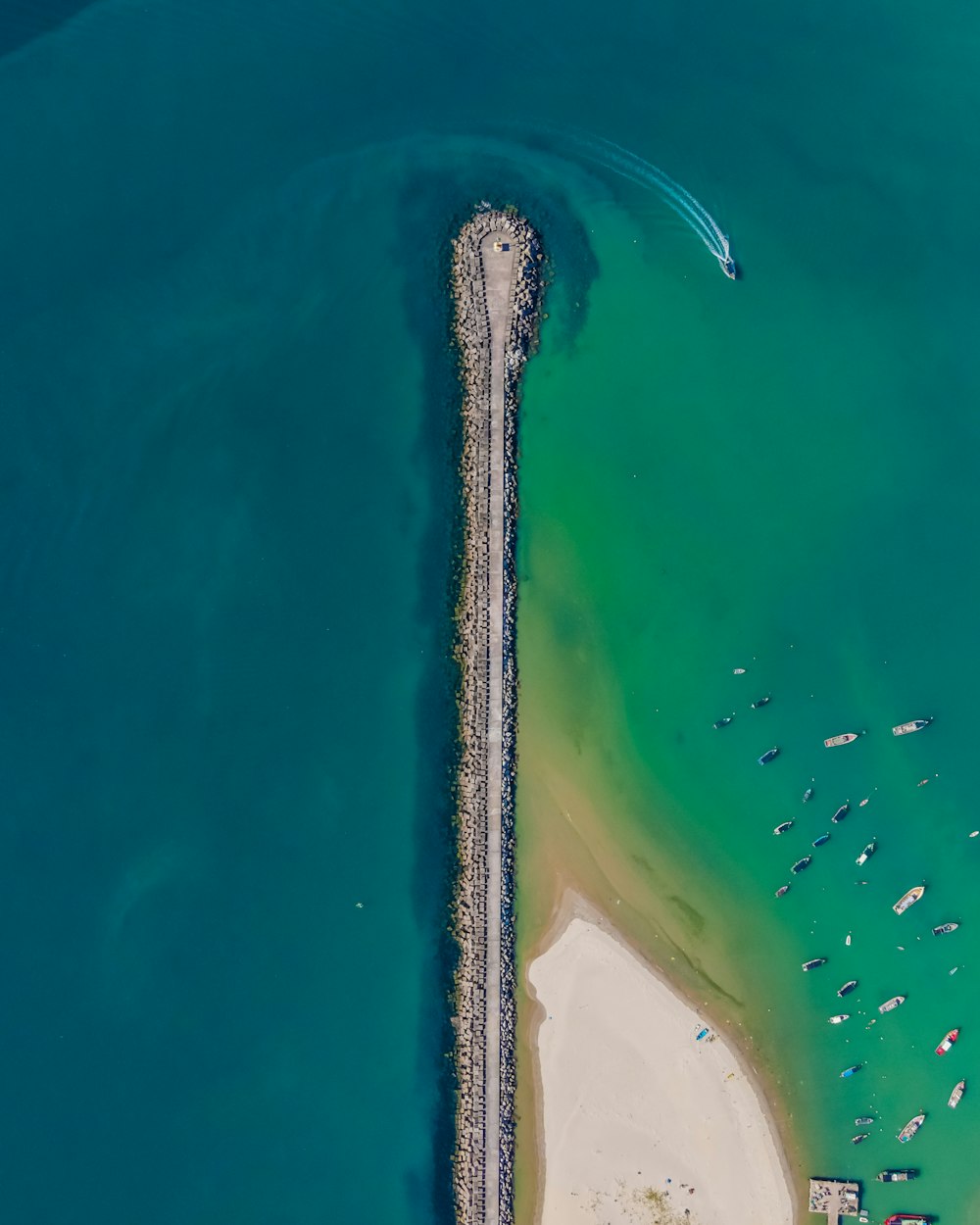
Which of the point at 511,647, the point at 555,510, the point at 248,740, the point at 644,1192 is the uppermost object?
the point at 555,510

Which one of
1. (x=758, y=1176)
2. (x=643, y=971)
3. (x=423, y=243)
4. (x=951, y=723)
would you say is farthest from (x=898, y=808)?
(x=423, y=243)

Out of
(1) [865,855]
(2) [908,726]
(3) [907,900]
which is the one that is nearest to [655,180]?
(2) [908,726]

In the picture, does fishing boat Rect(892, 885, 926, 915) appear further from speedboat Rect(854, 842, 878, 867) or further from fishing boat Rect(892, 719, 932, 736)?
fishing boat Rect(892, 719, 932, 736)

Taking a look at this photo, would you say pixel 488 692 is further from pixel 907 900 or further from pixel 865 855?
pixel 907 900

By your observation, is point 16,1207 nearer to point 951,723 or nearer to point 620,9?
point 951,723

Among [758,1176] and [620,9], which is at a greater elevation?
[620,9]

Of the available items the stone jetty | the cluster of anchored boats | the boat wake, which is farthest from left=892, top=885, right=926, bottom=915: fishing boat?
the boat wake
